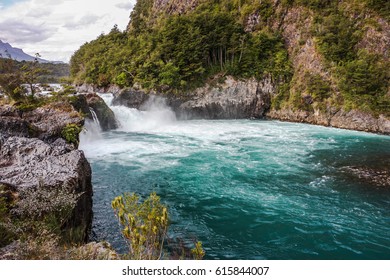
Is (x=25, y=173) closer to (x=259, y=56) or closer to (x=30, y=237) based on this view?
(x=30, y=237)

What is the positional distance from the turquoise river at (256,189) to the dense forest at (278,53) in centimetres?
690

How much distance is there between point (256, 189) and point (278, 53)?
27.5 metres

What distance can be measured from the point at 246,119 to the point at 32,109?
78.3 ft

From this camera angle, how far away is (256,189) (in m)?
11.9

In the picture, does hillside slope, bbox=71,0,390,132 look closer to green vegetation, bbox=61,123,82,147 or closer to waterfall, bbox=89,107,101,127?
waterfall, bbox=89,107,101,127

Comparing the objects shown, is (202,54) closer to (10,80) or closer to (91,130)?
(91,130)

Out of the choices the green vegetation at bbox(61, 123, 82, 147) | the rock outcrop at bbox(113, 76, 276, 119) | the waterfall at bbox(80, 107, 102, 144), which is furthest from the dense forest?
the green vegetation at bbox(61, 123, 82, 147)

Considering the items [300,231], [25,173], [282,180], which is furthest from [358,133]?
[25,173]

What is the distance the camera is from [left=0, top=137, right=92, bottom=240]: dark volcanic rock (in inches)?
293

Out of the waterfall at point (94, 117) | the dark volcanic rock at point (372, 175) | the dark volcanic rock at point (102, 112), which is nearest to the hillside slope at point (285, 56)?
the dark volcanic rock at point (102, 112)

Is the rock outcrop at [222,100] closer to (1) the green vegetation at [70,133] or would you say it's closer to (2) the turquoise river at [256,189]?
(2) the turquoise river at [256,189]

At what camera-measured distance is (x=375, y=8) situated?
2823 cm

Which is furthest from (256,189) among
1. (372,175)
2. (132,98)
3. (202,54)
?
(202,54)
